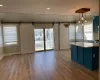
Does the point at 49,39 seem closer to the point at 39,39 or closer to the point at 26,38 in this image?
the point at 39,39

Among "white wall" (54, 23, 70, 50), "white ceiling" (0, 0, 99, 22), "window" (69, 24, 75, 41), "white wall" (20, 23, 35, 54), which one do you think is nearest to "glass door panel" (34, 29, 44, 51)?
"white wall" (20, 23, 35, 54)

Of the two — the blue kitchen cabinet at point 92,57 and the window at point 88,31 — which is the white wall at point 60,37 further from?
the blue kitchen cabinet at point 92,57

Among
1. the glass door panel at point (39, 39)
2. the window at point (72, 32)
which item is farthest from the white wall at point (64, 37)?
the glass door panel at point (39, 39)

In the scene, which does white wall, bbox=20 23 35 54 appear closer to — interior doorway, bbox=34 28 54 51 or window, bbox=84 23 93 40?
interior doorway, bbox=34 28 54 51

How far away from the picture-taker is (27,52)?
8.66 metres

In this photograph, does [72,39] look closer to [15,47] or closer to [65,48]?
[65,48]

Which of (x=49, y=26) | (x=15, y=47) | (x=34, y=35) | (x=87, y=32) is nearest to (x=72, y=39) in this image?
(x=87, y=32)

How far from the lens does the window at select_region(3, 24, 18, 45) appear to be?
315 inches

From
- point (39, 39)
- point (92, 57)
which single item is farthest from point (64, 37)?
point (92, 57)

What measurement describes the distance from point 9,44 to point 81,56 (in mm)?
5408

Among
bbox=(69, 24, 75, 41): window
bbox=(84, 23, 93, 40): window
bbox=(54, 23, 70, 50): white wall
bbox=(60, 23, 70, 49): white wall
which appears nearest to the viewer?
bbox=(84, 23, 93, 40): window

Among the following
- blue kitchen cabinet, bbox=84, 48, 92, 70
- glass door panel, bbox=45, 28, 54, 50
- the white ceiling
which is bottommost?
blue kitchen cabinet, bbox=84, 48, 92, 70

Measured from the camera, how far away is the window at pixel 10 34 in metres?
8.00

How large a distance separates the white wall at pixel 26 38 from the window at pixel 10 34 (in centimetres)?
51
